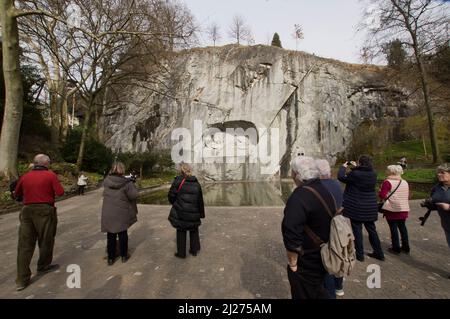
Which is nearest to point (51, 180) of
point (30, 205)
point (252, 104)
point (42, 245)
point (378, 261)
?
point (30, 205)

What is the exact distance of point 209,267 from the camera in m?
4.43

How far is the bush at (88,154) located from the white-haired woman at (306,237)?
65.1 feet

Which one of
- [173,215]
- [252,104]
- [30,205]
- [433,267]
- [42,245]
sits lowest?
[433,267]

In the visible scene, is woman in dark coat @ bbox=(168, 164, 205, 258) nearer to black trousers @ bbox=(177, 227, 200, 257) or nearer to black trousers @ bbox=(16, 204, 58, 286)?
black trousers @ bbox=(177, 227, 200, 257)

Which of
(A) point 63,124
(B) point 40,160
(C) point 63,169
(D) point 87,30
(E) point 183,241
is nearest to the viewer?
(B) point 40,160

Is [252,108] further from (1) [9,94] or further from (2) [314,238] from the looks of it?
(2) [314,238]

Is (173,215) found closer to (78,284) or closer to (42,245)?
(78,284)

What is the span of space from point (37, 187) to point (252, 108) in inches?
981

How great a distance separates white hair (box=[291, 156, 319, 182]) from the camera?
2590mm

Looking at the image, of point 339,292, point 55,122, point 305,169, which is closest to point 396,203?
point 339,292

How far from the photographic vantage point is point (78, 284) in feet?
12.6

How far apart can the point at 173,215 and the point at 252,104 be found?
24.0 metres

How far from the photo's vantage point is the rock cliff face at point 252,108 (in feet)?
89.8

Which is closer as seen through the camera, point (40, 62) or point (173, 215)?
point (173, 215)
